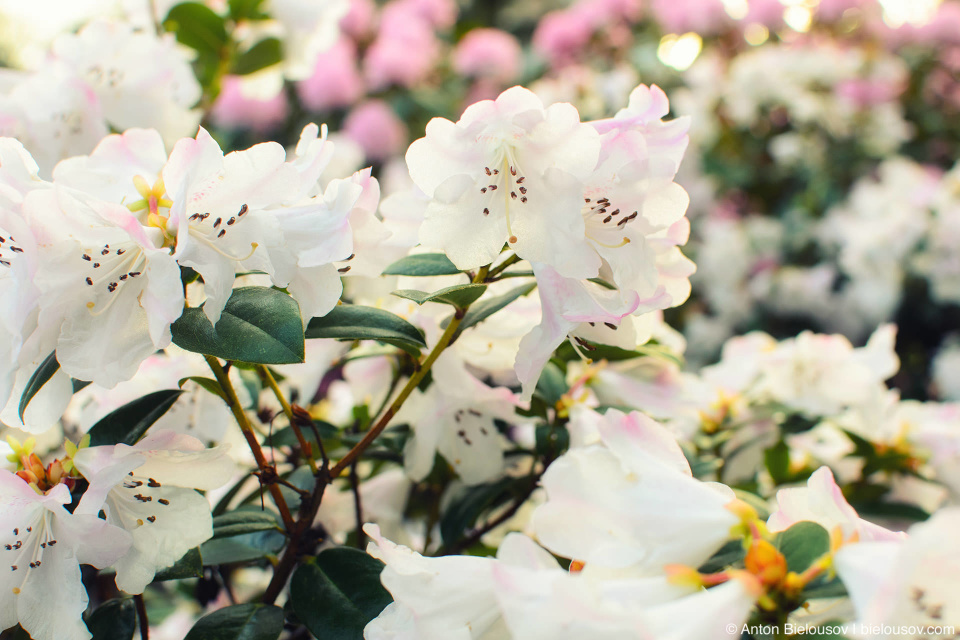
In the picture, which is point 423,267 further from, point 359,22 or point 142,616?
point 359,22

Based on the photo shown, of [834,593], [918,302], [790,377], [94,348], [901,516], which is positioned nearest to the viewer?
[834,593]

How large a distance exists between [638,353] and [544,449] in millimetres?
148

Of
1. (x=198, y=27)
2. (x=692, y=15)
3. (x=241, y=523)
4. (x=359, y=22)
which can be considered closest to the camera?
(x=241, y=523)

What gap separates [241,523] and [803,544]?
1.59 feet

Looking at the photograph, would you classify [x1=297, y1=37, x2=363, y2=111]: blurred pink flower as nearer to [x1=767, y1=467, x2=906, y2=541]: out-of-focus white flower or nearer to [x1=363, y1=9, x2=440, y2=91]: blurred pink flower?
[x1=363, y1=9, x2=440, y2=91]: blurred pink flower

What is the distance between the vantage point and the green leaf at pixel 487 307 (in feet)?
2.04

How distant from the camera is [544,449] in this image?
2.55 feet

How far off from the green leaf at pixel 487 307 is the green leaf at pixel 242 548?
30 centimetres

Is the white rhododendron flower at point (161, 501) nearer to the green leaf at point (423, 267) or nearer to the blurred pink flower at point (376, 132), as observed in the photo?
the green leaf at point (423, 267)

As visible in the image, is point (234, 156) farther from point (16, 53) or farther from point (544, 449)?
point (16, 53)

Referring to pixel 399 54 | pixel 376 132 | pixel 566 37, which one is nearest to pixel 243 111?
pixel 376 132

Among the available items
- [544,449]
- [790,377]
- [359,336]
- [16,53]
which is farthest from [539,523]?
[16,53]

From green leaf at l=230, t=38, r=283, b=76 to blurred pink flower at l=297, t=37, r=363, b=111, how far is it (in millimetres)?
1763

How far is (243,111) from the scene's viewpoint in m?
2.98
